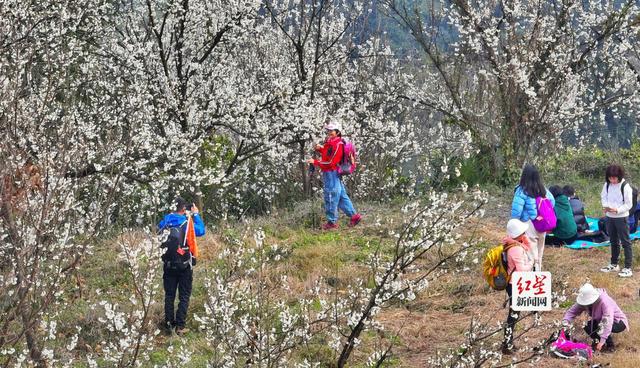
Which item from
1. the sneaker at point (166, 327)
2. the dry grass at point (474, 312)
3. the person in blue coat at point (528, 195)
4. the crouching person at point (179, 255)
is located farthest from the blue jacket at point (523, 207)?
the sneaker at point (166, 327)

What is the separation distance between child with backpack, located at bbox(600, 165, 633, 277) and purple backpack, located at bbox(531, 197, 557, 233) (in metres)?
0.96

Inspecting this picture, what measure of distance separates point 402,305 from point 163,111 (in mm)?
5045

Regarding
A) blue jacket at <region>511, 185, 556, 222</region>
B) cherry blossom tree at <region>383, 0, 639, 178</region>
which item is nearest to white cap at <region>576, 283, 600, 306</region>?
blue jacket at <region>511, 185, 556, 222</region>

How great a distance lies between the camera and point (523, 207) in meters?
8.22

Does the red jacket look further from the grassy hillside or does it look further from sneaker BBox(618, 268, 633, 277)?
sneaker BBox(618, 268, 633, 277)

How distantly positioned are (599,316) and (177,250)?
3.87 metres

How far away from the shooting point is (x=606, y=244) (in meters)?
10.5

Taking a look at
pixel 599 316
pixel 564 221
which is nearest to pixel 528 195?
pixel 599 316

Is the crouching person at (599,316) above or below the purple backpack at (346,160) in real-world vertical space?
below

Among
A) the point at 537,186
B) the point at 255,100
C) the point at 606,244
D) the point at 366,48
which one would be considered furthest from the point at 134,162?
the point at 366,48

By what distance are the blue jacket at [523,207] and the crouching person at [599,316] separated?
1233mm

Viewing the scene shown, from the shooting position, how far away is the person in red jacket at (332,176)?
10602 millimetres

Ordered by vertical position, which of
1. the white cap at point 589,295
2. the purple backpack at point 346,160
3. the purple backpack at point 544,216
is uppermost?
the purple backpack at point 346,160

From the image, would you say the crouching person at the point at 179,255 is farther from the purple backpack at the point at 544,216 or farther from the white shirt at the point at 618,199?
the white shirt at the point at 618,199
